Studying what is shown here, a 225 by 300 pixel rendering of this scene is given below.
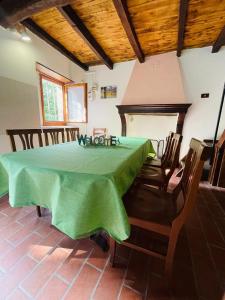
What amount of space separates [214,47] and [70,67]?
3.27 metres

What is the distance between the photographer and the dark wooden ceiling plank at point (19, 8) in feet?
5.06

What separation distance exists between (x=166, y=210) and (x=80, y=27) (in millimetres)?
2699

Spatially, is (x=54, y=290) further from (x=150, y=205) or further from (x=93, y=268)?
(x=150, y=205)

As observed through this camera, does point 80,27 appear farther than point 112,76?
No

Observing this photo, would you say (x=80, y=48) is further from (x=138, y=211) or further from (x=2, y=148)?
(x=138, y=211)

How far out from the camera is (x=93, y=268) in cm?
102

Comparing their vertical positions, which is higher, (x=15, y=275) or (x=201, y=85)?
(x=201, y=85)

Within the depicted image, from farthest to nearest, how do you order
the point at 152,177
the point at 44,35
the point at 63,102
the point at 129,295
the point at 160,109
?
the point at 63,102 → the point at 160,109 → the point at 44,35 → the point at 152,177 → the point at 129,295

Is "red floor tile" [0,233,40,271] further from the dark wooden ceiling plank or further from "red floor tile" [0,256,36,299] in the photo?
the dark wooden ceiling plank

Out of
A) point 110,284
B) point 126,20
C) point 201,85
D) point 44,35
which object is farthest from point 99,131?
point 110,284

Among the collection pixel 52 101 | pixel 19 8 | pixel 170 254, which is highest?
pixel 19 8

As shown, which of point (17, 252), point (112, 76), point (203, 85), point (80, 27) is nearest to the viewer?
point (17, 252)

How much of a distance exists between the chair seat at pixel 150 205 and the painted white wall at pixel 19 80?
2.33 metres

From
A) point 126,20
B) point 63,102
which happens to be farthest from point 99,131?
point 126,20
